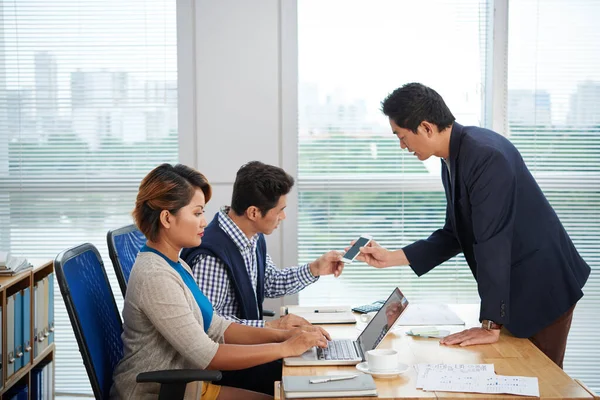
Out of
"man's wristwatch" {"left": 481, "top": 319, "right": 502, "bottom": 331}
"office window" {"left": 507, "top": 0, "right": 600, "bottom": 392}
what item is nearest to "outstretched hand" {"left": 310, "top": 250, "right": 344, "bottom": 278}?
"man's wristwatch" {"left": 481, "top": 319, "right": 502, "bottom": 331}

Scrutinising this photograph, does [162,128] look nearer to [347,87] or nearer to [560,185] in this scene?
[347,87]

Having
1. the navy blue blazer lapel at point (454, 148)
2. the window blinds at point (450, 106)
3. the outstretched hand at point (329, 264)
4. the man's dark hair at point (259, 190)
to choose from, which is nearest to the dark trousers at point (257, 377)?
the outstretched hand at point (329, 264)

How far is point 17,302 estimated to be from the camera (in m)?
2.93

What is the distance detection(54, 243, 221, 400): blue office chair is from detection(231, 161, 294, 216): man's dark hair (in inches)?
24.3

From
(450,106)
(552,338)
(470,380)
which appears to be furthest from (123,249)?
(450,106)

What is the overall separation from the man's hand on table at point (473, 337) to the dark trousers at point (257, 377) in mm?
721

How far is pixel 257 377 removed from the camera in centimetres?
277

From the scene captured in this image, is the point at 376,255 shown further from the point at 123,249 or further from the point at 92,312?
the point at 92,312

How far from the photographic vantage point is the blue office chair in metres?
1.99

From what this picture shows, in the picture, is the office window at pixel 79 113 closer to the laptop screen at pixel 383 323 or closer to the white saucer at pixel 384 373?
the laptop screen at pixel 383 323

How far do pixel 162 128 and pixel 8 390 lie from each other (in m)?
1.61

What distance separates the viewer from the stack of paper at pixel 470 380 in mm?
1878

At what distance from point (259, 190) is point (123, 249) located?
1.89 feet

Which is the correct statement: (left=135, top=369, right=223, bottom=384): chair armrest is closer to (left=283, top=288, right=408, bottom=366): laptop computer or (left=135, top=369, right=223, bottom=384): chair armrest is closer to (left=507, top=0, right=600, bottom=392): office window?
(left=283, top=288, right=408, bottom=366): laptop computer
